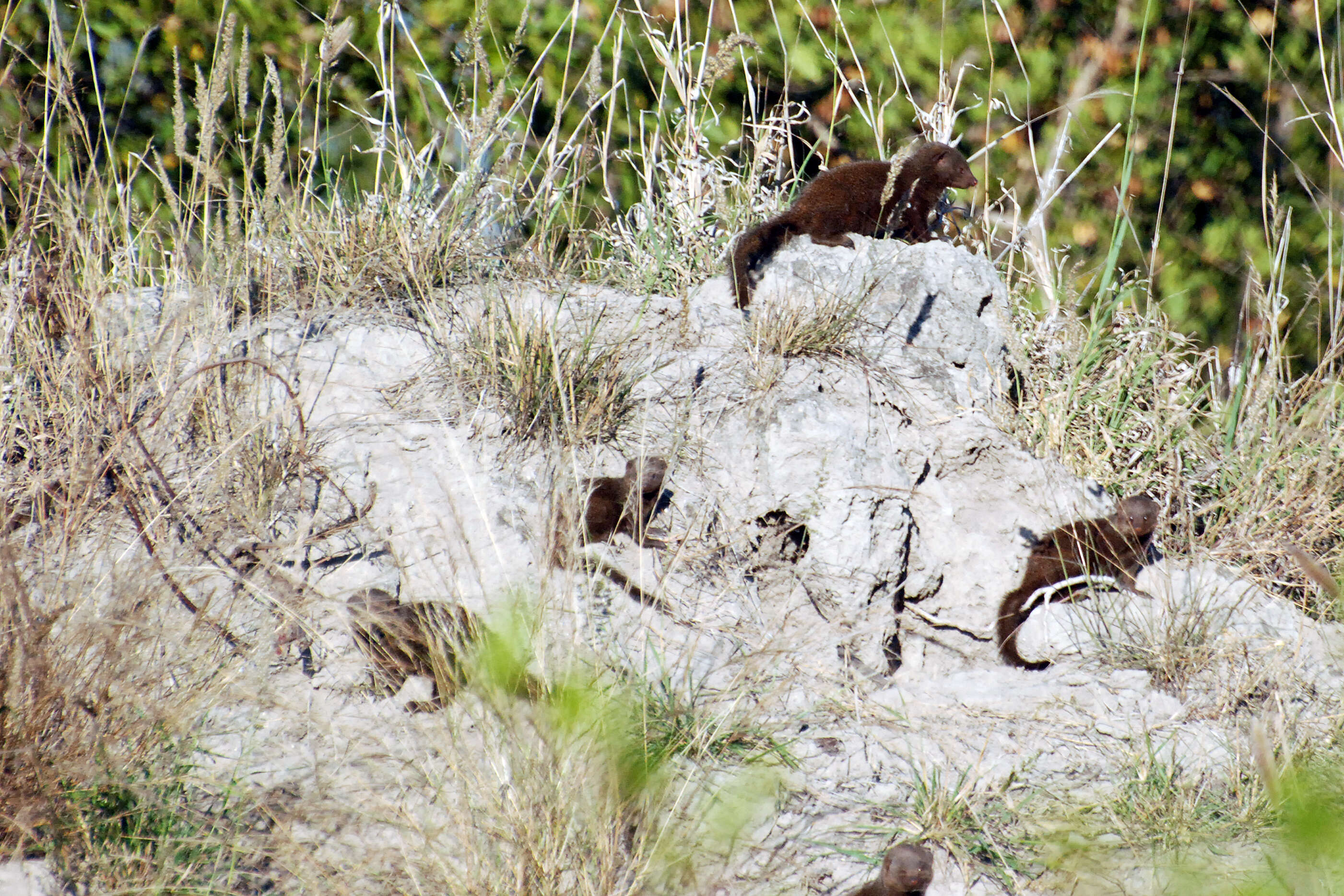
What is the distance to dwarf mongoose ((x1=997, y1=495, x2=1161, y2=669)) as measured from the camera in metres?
2.92

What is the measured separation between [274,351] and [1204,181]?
149 inches

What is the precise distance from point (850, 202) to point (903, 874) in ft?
7.90

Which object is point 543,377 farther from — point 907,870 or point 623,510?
point 907,870

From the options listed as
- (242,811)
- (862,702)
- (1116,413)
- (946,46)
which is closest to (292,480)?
(242,811)

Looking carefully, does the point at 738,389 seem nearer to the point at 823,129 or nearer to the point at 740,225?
the point at 740,225

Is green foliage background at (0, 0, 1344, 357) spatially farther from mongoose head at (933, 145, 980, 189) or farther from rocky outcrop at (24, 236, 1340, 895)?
rocky outcrop at (24, 236, 1340, 895)

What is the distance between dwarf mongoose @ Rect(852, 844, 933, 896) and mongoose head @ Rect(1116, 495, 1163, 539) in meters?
1.39

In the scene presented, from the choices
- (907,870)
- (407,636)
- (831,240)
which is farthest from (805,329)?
(907,870)

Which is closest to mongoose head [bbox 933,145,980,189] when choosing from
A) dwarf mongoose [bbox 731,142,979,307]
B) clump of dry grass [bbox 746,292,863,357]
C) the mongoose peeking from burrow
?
dwarf mongoose [bbox 731,142,979,307]

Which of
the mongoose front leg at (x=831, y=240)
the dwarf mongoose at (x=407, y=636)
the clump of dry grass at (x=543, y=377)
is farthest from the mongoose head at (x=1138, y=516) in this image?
the dwarf mongoose at (x=407, y=636)

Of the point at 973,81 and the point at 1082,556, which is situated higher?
the point at 973,81

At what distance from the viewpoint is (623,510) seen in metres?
2.83

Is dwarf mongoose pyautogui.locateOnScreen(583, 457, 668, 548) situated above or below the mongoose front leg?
below

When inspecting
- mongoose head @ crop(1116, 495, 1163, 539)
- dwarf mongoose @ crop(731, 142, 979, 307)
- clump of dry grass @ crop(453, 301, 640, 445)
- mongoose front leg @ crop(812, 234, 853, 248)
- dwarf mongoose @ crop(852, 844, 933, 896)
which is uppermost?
dwarf mongoose @ crop(731, 142, 979, 307)
